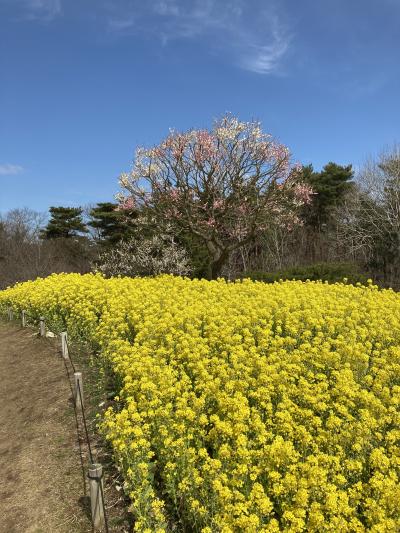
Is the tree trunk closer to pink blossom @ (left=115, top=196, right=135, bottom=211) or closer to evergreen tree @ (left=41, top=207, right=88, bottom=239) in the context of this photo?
pink blossom @ (left=115, top=196, right=135, bottom=211)

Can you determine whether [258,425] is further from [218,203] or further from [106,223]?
[106,223]

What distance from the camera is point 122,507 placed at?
14.3 ft

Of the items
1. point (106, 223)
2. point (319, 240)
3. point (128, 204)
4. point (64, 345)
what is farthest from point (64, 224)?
point (64, 345)

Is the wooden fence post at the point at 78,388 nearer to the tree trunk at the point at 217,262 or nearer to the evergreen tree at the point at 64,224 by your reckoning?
the tree trunk at the point at 217,262

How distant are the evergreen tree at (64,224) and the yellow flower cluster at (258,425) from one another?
38.3 meters

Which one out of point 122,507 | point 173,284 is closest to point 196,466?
point 122,507

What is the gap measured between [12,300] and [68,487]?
12632 mm

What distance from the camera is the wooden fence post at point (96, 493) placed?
4.00 m

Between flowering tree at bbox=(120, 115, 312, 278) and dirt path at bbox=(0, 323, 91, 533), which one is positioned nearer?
dirt path at bbox=(0, 323, 91, 533)

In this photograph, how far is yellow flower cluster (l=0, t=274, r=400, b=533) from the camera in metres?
3.53

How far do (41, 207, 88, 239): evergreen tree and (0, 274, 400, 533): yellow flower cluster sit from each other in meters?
38.3

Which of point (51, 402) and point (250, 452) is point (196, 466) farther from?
point (51, 402)

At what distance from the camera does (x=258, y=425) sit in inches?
166

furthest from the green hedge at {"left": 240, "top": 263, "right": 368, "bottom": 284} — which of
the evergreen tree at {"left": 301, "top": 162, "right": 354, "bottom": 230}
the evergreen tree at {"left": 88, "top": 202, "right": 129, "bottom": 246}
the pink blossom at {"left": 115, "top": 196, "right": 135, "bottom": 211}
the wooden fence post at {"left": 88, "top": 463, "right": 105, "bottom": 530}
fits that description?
the evergreen tree at {"left": 301, "top": 162, "right": 354, "bottom": 230}
